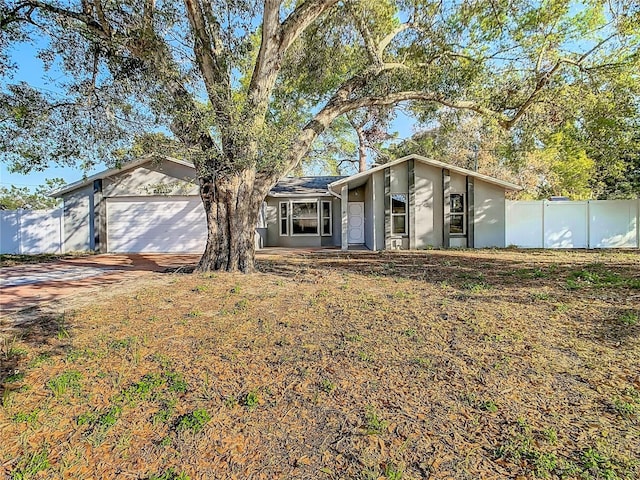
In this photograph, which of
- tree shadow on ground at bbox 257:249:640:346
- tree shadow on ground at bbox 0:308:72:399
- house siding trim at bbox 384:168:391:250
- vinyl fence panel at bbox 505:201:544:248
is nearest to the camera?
tree shadow on ground at bbox 0:308:72:399

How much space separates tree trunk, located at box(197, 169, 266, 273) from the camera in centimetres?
821

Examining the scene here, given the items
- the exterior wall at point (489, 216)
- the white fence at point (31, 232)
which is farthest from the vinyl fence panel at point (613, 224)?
the white fence at point (31, 232)

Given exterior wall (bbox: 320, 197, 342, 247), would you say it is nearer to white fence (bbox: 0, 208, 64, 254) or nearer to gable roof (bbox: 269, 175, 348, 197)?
gable roof (bbox: 269, 175, 348, 197)

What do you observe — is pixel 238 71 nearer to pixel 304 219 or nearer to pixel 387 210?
pixel 387 210

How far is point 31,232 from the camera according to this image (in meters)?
15.0

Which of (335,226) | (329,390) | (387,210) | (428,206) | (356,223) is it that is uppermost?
(428,206)

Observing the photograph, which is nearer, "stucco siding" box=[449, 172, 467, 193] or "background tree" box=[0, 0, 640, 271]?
"background tree" box=[0, 0, 640, 271]

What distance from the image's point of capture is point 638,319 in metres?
4.39

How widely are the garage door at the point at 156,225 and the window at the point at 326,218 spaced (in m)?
5.44

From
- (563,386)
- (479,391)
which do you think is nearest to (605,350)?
(563,386)

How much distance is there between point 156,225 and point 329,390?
13551 mm

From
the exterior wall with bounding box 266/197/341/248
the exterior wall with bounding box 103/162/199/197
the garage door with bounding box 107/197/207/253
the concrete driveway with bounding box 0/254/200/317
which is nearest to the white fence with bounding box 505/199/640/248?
the exterior wall with bounding box 266/197/341/248

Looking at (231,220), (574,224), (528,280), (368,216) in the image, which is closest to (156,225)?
(231,220)

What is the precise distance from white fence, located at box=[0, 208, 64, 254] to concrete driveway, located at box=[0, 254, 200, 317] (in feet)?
14.2
